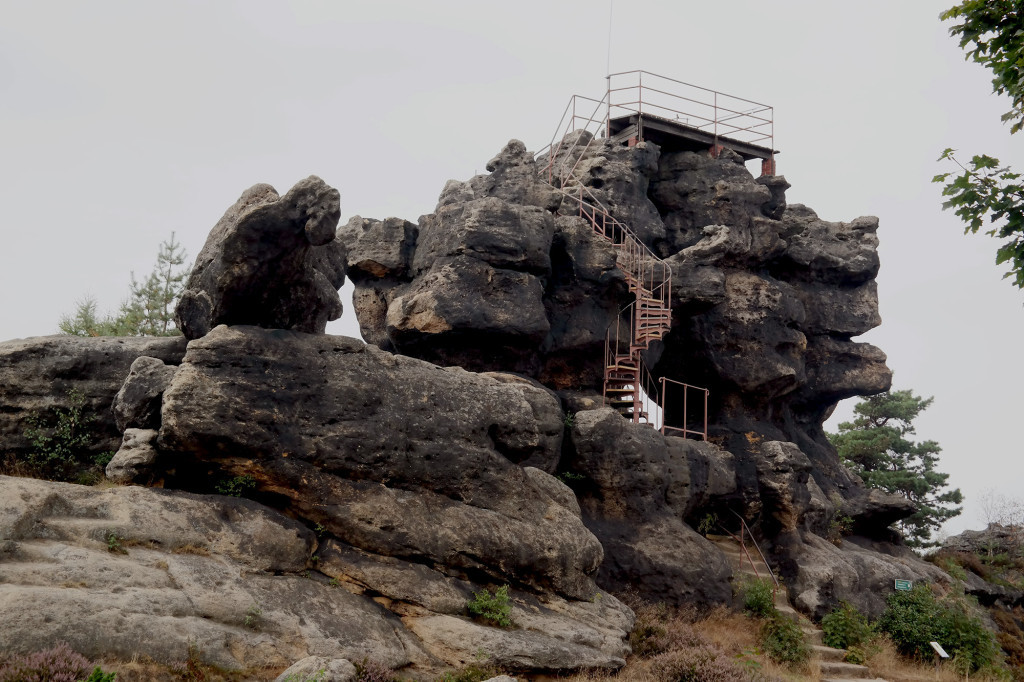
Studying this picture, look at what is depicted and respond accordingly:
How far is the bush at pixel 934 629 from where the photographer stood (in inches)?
899

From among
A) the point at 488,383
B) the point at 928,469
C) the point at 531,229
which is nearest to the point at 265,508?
the point at 488,383

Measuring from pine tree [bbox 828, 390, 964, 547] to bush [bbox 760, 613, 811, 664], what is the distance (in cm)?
2112

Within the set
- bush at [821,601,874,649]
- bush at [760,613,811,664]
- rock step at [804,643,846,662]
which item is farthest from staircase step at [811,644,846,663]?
bush at [821,601,874,649]

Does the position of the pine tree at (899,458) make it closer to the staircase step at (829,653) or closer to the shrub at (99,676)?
the staircase step at (829,653)

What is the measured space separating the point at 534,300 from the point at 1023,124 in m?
12.7

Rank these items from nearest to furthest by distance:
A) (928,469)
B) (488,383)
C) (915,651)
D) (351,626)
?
(351,626) < (488,383) < (915,651) < (928,469)

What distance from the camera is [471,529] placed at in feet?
50.5

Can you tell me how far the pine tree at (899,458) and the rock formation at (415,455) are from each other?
1343cm

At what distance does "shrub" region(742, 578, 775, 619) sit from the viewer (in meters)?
21.6

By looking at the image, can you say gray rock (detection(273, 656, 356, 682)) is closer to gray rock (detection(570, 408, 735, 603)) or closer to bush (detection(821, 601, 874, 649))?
gray rock (detection(570, 408, 735, 603))

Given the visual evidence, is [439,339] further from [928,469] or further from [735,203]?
[928,469]

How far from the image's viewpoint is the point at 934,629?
925 inches

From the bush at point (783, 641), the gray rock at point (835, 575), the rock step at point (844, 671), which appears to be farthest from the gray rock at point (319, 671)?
the gray rock at point (835, 575)

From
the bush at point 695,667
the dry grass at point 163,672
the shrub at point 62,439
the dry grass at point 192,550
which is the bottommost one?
the bush at point 695,667
